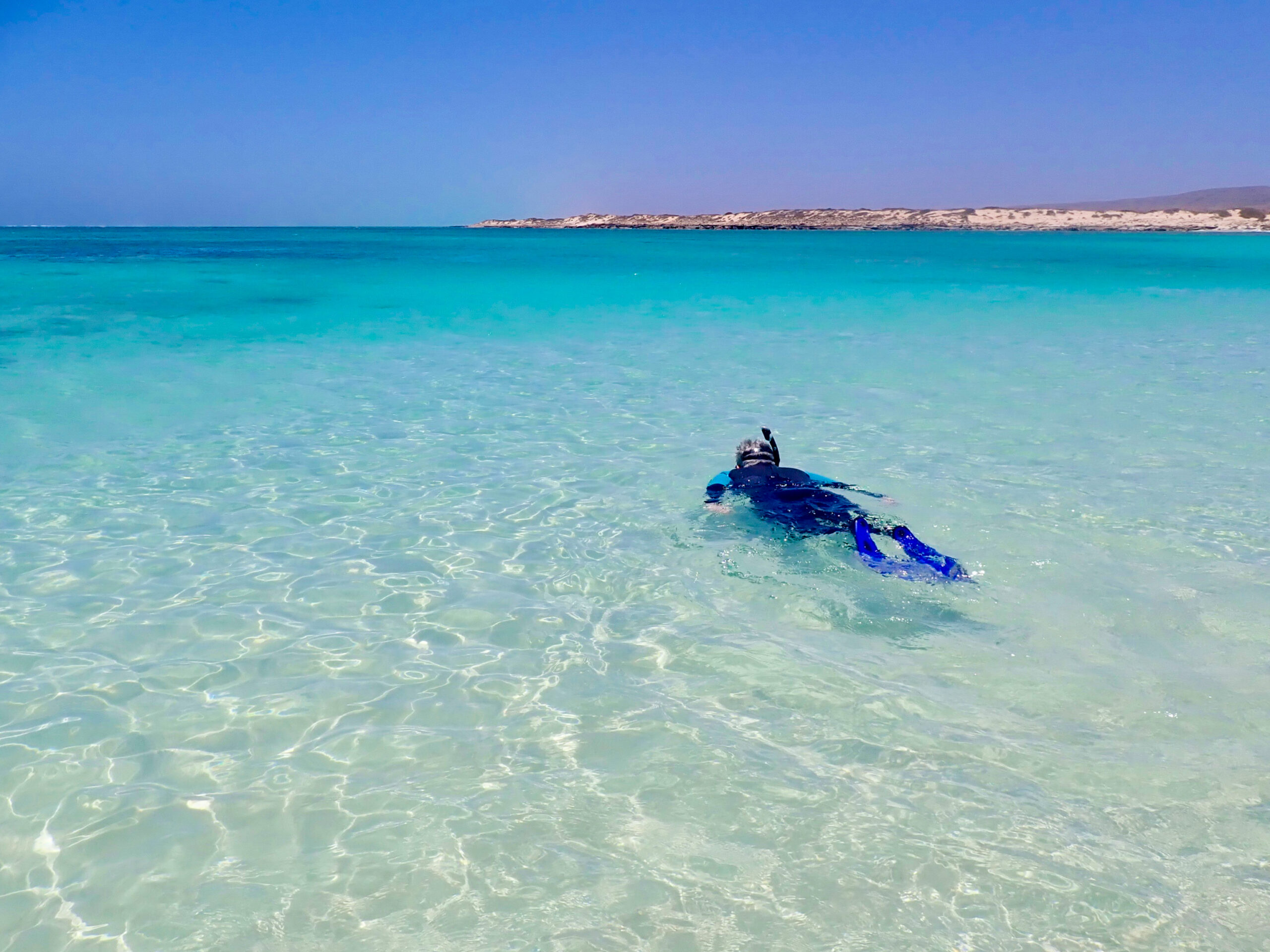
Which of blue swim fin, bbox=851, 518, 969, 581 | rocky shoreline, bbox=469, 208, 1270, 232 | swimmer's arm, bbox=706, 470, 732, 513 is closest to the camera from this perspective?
blue swim fin, bbox=851, 518, 969, 581

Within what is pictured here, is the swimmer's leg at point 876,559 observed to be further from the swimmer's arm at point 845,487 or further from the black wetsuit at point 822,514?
the swimmer's arm at point 845,487

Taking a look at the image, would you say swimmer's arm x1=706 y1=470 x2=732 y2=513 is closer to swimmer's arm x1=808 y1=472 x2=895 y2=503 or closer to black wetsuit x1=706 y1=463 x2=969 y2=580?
black wetsuit x1=706 y1=463 x2=969 y2=580

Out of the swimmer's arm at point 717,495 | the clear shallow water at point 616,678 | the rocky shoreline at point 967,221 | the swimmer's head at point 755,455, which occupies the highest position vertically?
the rocky shoreline at point 967,221

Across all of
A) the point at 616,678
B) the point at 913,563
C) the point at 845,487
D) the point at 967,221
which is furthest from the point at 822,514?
the point at 967,221

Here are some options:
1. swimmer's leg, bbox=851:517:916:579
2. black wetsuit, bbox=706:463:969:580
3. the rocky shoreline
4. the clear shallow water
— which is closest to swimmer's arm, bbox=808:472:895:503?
black wetsuit, bbox=706:463:969:580

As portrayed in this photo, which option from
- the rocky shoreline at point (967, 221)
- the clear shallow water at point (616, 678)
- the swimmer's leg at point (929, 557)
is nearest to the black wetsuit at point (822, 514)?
the swimmer's leg at point (929, 557)

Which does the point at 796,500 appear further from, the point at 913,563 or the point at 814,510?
the point at 913,563
